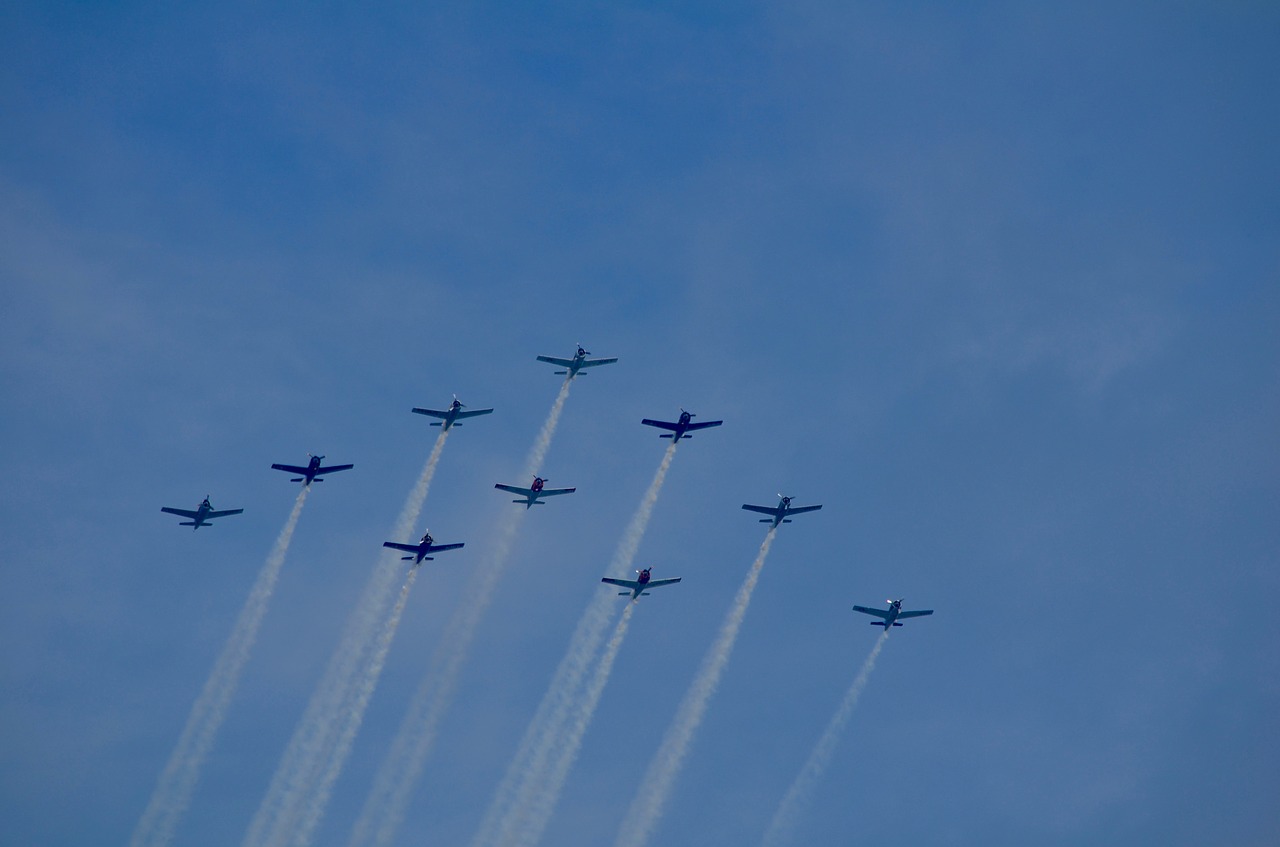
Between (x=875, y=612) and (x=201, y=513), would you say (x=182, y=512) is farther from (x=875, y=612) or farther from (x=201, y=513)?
(x=875, y=612)

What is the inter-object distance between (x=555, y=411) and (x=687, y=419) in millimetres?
13347

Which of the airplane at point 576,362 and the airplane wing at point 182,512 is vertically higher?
the airplane at point 576,362

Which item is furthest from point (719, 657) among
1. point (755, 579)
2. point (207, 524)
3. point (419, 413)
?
point (207, 524)

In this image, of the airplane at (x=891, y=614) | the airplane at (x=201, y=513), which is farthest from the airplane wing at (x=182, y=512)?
the airplane at (x=891, y=614)

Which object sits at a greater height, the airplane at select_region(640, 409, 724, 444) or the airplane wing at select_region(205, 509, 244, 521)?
the airplane at select_region(640, 409, 724, 444)

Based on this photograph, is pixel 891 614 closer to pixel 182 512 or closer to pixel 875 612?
pixel 875 612

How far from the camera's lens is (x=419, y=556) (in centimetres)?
12650

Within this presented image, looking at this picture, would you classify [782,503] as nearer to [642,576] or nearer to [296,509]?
[642,576]

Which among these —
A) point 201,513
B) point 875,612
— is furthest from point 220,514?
point 875,612

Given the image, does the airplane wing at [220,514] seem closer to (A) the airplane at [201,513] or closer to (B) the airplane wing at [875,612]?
(A) the airplane at [201,513]

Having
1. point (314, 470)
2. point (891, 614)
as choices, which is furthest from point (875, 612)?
point (314, 470)

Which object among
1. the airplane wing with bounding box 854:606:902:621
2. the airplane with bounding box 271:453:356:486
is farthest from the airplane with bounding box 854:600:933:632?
the airplane with bounding box 271:453:356:486

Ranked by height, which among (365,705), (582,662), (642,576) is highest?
(642,576)

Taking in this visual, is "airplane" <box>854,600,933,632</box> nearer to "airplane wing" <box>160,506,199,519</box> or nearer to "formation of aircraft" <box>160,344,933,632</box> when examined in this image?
"formation of aircraft" <box>160,344,933,632</box>
